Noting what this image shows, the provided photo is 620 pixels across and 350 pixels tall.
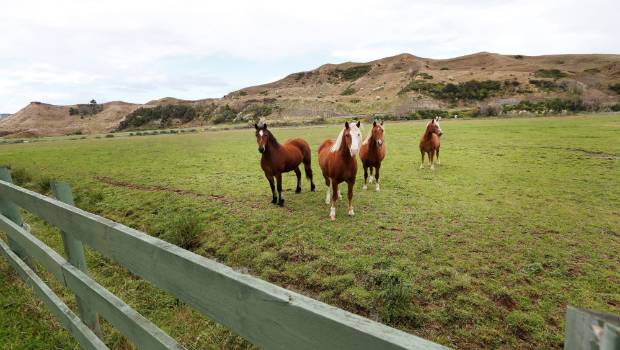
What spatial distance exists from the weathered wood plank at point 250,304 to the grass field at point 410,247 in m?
2.83

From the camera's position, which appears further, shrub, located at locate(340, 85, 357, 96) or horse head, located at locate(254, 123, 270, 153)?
shrub, located at locate(340, 85, 357, 96)

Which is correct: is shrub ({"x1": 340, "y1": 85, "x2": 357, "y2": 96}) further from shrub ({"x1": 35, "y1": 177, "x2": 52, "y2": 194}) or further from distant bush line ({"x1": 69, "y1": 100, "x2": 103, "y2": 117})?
shrub ({"x1": 35, "y1": 177, "x2": 52, "y2": 194})

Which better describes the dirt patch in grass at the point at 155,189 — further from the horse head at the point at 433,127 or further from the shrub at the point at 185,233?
the horse head at the point at 433,127

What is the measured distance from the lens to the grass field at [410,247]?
4.47 metres

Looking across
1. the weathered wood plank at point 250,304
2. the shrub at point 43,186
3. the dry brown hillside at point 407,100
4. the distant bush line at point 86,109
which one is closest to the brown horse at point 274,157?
the weathered wood plank at point 250,304

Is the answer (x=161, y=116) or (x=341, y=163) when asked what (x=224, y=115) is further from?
(x=341, y=163)

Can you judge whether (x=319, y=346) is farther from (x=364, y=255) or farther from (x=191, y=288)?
(x=364, y=255)

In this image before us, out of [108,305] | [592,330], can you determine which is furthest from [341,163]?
[592,330]

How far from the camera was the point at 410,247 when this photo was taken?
646cm

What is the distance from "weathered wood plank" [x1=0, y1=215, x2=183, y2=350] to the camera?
2014mm

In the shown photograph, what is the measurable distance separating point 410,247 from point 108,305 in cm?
530

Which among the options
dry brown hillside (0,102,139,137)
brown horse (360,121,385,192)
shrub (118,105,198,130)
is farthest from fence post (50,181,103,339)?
dry brown hillside (0,102,139,137)

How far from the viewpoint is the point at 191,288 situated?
166 cm

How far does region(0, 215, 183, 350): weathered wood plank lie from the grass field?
1064mm
